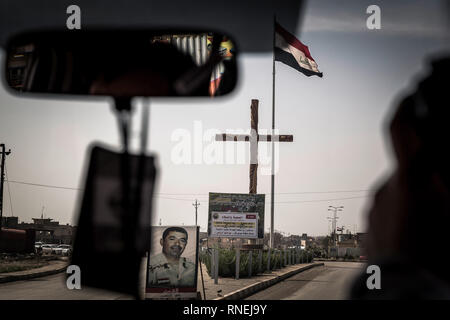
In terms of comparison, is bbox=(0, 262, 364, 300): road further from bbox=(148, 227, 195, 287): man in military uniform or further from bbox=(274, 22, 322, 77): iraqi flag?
bbox=(274, 22, 322, 77): iraqi flag

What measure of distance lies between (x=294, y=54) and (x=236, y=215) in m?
6.15

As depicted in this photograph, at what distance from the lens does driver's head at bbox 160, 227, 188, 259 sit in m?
9.84

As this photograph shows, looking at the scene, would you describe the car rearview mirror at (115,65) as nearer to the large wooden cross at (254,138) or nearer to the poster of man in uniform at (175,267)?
the poster of man in uniform at (175,267)

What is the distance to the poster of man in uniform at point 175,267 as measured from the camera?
9695mm

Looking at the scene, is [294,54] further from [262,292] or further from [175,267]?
[175,267]

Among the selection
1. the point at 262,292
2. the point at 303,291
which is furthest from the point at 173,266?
the point at 303,291

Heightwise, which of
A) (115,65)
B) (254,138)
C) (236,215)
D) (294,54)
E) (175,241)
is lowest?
(175,241)

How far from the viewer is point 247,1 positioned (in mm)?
5387

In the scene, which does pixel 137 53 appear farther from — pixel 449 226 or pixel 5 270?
pixel 5 270

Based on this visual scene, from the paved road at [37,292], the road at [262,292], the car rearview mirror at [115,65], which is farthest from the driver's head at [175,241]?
the car rearview mirror at [115,65]

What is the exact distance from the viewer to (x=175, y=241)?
10.0 metres

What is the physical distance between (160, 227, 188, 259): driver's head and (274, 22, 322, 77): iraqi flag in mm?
9410
